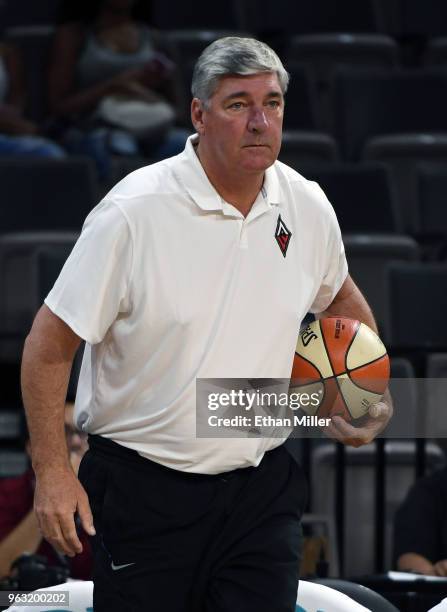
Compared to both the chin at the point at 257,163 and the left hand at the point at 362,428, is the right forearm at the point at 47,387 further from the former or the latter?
the left hand at the point at 362,428

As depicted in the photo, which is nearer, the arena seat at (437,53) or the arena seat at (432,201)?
the arena seat at (432,201)

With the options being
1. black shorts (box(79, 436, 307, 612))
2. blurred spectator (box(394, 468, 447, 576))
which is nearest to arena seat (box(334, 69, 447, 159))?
blurred spectator (box(394, 468, 447, 576))

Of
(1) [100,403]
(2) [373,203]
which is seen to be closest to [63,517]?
(1) [100,403]

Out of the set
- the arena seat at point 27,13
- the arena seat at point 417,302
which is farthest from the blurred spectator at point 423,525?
the arena seat at point 27,13

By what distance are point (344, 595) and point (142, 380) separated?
82 cm

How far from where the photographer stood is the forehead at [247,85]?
3043 mm

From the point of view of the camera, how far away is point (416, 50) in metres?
8.86

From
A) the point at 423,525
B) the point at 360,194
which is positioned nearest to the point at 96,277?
the point at 423,525

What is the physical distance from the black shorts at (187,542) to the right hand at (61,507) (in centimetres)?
15

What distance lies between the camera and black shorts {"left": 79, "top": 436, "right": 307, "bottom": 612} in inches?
120

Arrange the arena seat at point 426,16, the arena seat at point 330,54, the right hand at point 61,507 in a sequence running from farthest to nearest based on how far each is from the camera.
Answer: the arena seat at point 426,16 → the arena seat at point 330,54 → the right hand at point 61,507

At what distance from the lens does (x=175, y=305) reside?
3.01 m

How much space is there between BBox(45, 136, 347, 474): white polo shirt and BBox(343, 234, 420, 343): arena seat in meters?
3.16

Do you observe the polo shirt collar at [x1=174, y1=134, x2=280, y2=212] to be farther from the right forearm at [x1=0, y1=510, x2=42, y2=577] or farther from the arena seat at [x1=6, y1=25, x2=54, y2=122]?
the arena seat at [x1=6, y1=25, x2=54, y2=122]
